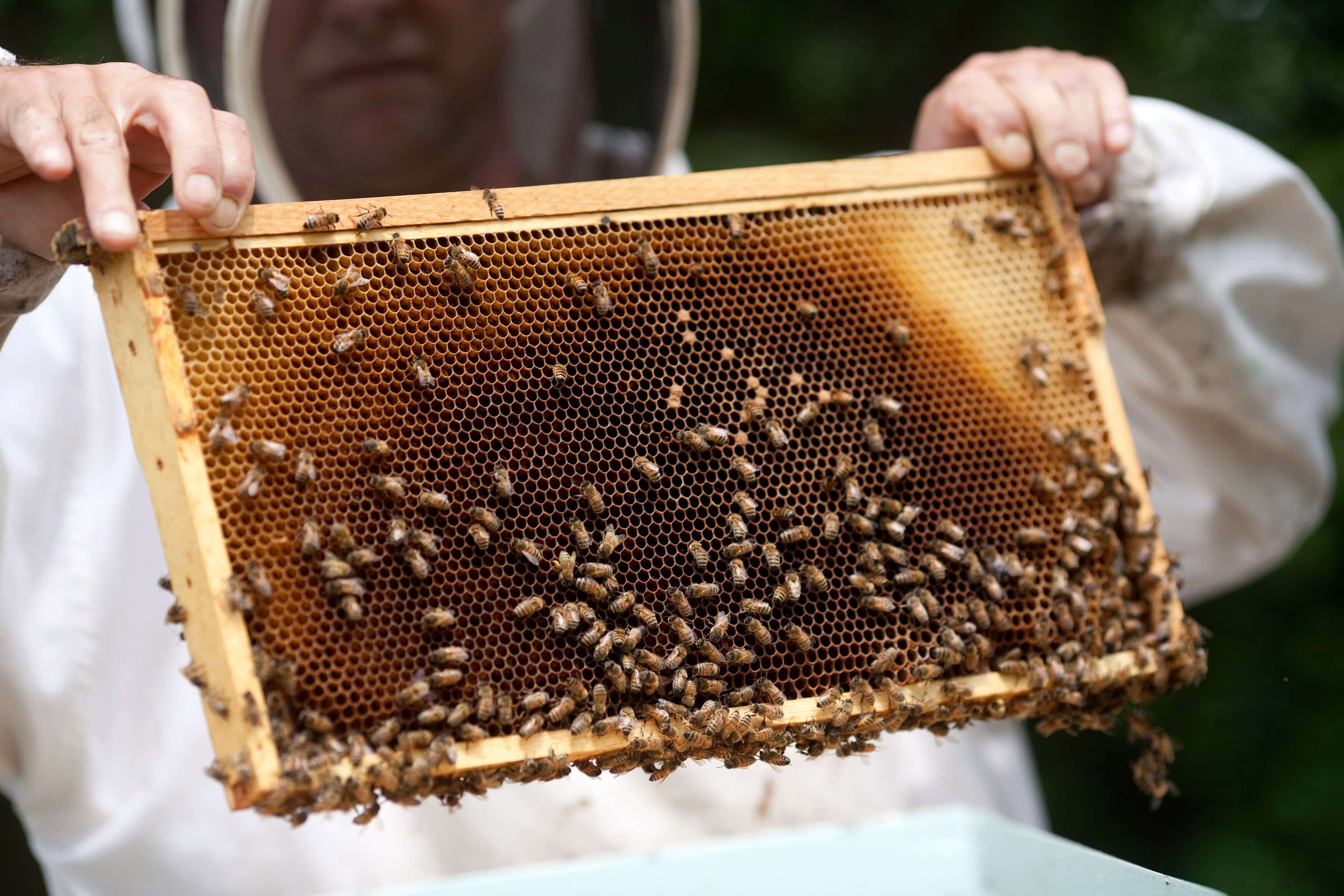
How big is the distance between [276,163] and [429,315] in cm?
167

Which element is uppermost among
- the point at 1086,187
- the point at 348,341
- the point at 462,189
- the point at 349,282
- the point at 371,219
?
the point at 462,189

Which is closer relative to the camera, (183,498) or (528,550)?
(183,498)

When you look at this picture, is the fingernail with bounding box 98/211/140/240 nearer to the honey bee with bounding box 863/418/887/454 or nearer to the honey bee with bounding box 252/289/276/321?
the honey bee with bounding box 252/289/276/321

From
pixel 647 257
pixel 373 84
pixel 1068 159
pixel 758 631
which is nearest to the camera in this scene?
pixel 758 631

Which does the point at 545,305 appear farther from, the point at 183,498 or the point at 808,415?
the point at 183,498

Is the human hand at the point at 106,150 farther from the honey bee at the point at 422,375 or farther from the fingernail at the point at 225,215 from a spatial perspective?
the honey bee at the point at 422,375

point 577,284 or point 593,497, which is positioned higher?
point 577,284

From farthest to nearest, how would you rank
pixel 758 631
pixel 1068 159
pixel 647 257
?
1. pixel 1068 159
2. pixel 647 257
3. pixel 758 631

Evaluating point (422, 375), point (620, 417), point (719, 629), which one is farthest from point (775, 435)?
point (422, 375)

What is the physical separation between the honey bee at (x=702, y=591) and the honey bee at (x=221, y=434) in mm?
992

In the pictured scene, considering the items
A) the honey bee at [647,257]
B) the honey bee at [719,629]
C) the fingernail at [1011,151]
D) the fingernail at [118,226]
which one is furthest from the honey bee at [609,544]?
the fingernail at [1011,151]

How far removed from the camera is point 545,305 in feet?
7.05

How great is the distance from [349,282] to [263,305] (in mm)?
178

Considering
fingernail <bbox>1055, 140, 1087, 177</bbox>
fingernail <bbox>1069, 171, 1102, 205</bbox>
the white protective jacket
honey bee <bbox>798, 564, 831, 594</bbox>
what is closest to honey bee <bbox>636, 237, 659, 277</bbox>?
honey bee <bbox>798, 564, 831, 594</bbox>
